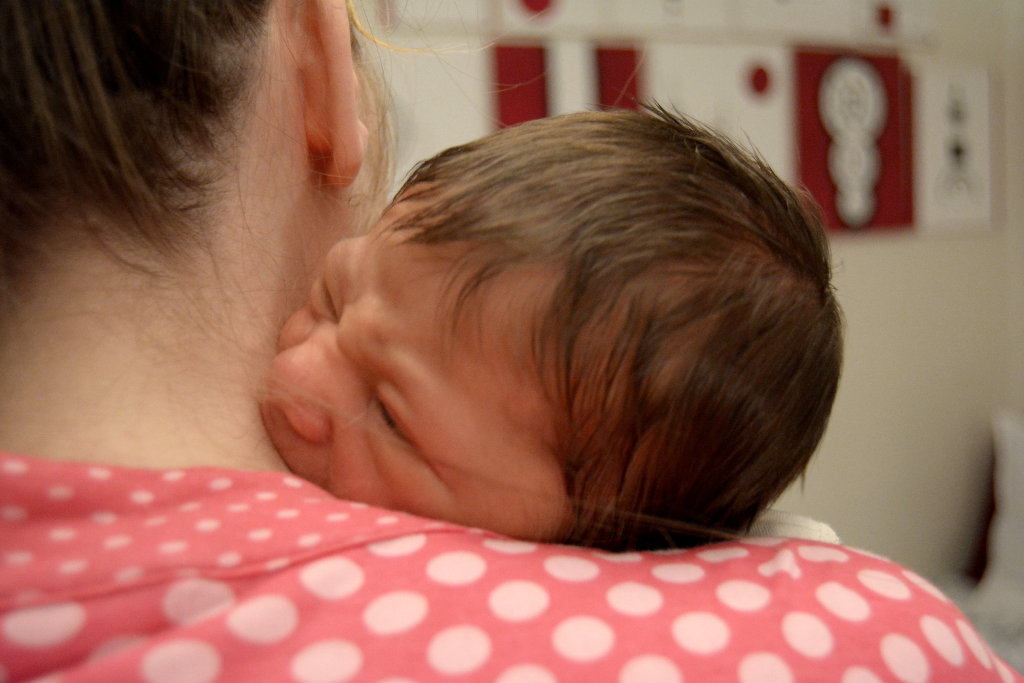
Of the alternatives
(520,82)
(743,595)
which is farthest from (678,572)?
(520,82)

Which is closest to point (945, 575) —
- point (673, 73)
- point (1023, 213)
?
point (1023, 213)

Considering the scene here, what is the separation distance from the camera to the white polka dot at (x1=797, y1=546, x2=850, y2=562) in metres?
0.46

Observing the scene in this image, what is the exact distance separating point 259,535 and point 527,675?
0.48ft

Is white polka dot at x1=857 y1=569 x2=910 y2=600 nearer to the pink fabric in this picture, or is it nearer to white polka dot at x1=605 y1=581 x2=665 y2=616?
the pink fabric

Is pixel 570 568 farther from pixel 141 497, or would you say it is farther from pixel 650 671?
pixel 141 497

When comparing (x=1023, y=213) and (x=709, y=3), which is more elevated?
(x=709, y=3)

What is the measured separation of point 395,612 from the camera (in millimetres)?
364

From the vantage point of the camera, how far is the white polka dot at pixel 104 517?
0.39m

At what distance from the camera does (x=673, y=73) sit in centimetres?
185

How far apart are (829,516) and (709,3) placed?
1.38 m

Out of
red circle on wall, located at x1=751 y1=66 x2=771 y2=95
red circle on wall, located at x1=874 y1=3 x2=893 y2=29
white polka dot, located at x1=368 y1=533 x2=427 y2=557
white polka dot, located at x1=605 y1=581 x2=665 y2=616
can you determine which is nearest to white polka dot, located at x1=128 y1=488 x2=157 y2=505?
white polka dot, located at x1=368 y1=533 x2=427 y2=557

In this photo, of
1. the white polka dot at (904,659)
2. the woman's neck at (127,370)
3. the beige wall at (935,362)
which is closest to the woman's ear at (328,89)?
the woman's neck at (127,370)

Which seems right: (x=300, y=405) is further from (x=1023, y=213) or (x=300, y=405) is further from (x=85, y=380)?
(x=1023, y=213)

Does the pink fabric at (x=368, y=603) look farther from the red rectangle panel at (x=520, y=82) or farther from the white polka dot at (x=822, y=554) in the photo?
the red rectangle panel at (x=520, y=82)
